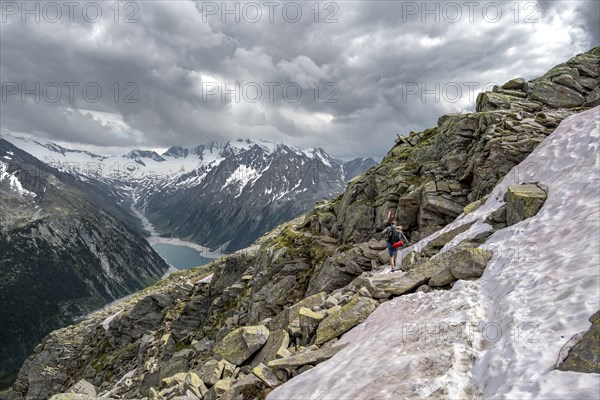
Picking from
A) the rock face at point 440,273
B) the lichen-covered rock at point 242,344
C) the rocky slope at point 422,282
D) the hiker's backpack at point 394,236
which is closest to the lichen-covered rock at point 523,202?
the rocky slope at point 422,282

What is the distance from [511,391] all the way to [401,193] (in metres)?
24.1

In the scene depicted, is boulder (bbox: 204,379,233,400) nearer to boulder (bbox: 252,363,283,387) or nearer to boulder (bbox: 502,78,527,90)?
boulder (bbox: 252,363,283,387)

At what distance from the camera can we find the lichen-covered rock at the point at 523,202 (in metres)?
18.4

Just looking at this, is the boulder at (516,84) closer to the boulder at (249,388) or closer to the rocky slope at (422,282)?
the rocky slope at (422,282)

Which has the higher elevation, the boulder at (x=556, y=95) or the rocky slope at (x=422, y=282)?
the boulder at (x=556, y=95)

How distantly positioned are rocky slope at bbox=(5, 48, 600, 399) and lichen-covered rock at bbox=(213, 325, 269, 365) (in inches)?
3.5

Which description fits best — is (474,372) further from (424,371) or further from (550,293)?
(550,293)

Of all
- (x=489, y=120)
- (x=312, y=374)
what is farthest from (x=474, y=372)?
(x=489, y=120)

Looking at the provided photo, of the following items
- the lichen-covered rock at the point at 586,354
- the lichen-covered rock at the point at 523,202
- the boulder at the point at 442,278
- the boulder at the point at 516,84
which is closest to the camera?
the lichen-covered rock at the point at 586,354

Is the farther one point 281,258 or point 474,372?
point 281,258

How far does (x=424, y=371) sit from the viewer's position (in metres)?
10.5

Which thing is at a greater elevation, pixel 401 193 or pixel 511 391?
pixel 401 193

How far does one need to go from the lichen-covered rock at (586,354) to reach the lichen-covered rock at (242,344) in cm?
1484

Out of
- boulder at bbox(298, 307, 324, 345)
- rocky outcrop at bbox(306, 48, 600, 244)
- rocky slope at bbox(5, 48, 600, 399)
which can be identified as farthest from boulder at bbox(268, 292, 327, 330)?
rocky outcrop at bbox(306, 48, 600, 244)
